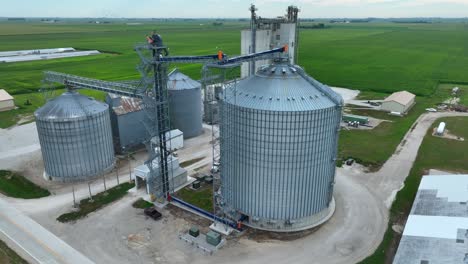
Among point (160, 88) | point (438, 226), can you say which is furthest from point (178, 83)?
point (438, 226)

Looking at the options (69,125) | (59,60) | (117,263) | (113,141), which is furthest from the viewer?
(59,60)

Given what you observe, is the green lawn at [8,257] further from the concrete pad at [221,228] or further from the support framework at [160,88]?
the concrete pad at [221,228]

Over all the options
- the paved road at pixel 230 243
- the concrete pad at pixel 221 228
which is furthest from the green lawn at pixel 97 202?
the concrete pad at pixel 221 228

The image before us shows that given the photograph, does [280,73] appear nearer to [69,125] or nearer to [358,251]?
[358,251]

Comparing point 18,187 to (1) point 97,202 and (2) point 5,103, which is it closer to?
(1) point 97,202

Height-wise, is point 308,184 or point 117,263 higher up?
point 308,184

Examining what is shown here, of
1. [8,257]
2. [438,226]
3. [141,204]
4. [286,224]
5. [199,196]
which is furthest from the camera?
[199,196]

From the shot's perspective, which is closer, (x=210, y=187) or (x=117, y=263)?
(x=117, y=263)

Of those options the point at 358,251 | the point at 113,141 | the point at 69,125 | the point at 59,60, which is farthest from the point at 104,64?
the point at 358,251
